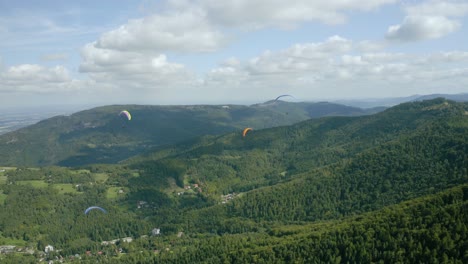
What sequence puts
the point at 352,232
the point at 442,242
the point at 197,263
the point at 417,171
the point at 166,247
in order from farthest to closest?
the point at 417,171 < the point at 166,247 < the point at 197,263 < the point at 352,232 < the point at 442,242

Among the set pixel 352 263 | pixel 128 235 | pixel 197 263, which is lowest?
pixel 128 235

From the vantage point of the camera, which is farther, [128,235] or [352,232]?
[128,235]

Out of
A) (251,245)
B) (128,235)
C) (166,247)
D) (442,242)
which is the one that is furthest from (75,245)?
(442,242)

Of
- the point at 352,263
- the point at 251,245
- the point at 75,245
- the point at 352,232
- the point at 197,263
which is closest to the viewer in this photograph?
the point at 352,263

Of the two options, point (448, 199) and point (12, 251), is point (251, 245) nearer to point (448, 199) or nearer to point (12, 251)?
point (448, 199)

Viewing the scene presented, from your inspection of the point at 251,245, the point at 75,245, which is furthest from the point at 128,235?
the point at 251,245

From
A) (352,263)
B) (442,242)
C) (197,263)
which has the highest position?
(442,242)

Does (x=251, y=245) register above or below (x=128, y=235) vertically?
above

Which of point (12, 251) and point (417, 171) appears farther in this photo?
point (417, 171)

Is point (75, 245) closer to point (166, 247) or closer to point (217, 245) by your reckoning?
point (166, 247)
